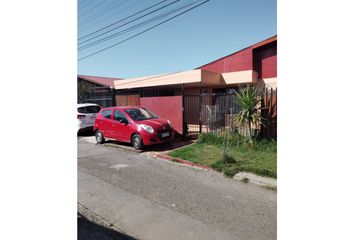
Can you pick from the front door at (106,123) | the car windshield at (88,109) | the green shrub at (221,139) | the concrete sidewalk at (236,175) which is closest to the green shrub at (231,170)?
the concrete sidewalk at (236,175)

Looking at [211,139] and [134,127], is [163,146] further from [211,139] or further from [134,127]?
[211,139]

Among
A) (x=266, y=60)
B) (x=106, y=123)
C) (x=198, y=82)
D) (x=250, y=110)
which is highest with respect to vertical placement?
(x=266, y=60)

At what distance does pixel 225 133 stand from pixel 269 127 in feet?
5.33

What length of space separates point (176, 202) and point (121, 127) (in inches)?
209

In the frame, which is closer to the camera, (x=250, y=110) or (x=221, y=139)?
(x=250, y=110)

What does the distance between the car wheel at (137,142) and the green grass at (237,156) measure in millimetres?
1206

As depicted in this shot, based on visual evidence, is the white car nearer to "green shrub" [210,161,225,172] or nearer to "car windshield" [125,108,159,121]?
"car windshield" [125,108,159,121]

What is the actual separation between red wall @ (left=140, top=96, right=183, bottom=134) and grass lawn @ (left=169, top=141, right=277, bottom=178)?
6.15 feet

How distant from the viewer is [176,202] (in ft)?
14.1

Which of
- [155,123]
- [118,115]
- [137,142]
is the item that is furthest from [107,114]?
[155,123]

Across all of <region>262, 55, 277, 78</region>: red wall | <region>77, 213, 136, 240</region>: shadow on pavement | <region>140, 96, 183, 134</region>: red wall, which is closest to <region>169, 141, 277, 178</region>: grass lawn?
<region>140, 96, 183, 134</region>: red wall

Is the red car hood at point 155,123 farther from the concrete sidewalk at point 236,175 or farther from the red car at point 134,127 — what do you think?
the concrete sidewalk at point 236,175
